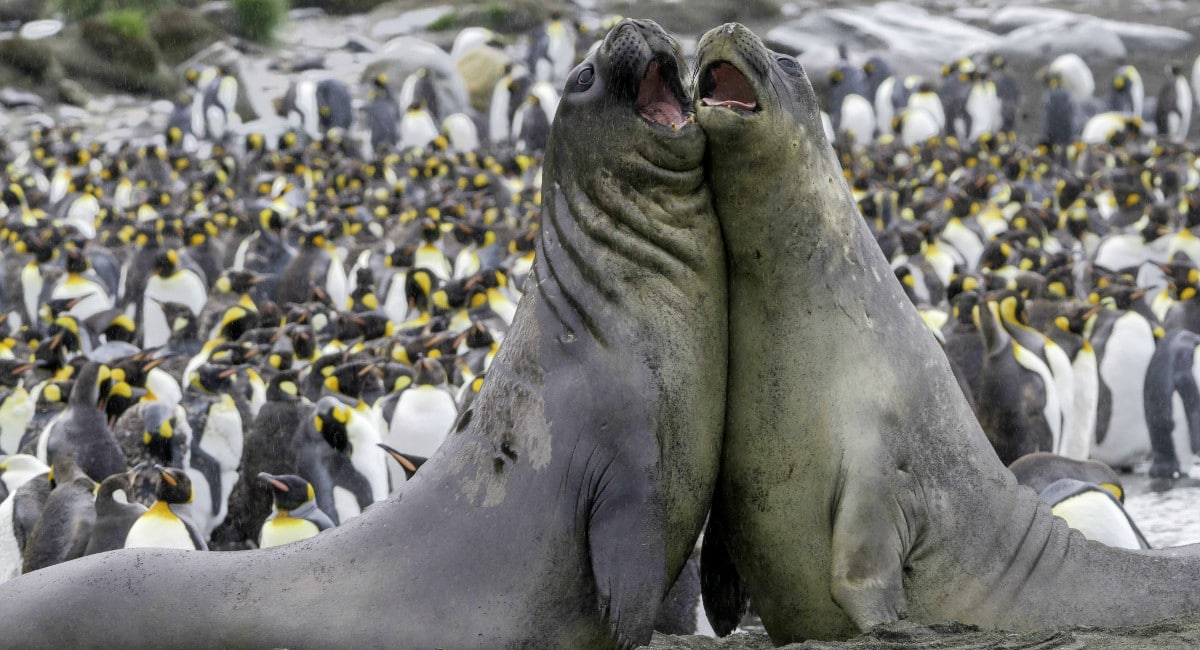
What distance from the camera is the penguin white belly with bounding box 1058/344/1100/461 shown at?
10.2m

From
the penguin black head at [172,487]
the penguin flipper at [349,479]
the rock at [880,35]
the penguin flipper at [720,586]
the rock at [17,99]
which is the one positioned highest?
the penguin flipper at [720,586]

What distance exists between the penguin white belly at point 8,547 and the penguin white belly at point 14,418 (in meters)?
3.10

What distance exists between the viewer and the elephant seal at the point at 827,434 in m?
4.01

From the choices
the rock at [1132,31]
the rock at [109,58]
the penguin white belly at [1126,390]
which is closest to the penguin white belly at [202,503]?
the penguin white belly at [1126,390]

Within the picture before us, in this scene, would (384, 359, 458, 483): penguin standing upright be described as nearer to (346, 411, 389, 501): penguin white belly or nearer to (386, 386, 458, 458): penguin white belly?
(386, 386, 458, 458): penguin white belly

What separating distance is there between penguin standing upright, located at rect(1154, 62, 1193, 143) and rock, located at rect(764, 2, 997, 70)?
5959mm

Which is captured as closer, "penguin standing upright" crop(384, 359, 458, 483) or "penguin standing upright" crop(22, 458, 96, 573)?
"penguin standing upright" crop(22, 458, 96, 573)

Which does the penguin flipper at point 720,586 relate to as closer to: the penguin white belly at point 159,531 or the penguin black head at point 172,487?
the penguin white belly at point 159,531

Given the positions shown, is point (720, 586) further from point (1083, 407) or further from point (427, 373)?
point (1083, 407)

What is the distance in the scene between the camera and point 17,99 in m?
32.2

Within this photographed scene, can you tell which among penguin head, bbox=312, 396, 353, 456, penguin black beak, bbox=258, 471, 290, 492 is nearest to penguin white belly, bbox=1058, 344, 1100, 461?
penguin head, bbox=312, 396, 353, 456

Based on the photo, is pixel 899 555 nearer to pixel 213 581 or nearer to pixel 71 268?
pixel 213 581

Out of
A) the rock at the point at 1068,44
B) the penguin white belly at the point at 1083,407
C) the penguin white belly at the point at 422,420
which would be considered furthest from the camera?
the rock at the point at 1068,44

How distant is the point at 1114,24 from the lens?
111 feet
